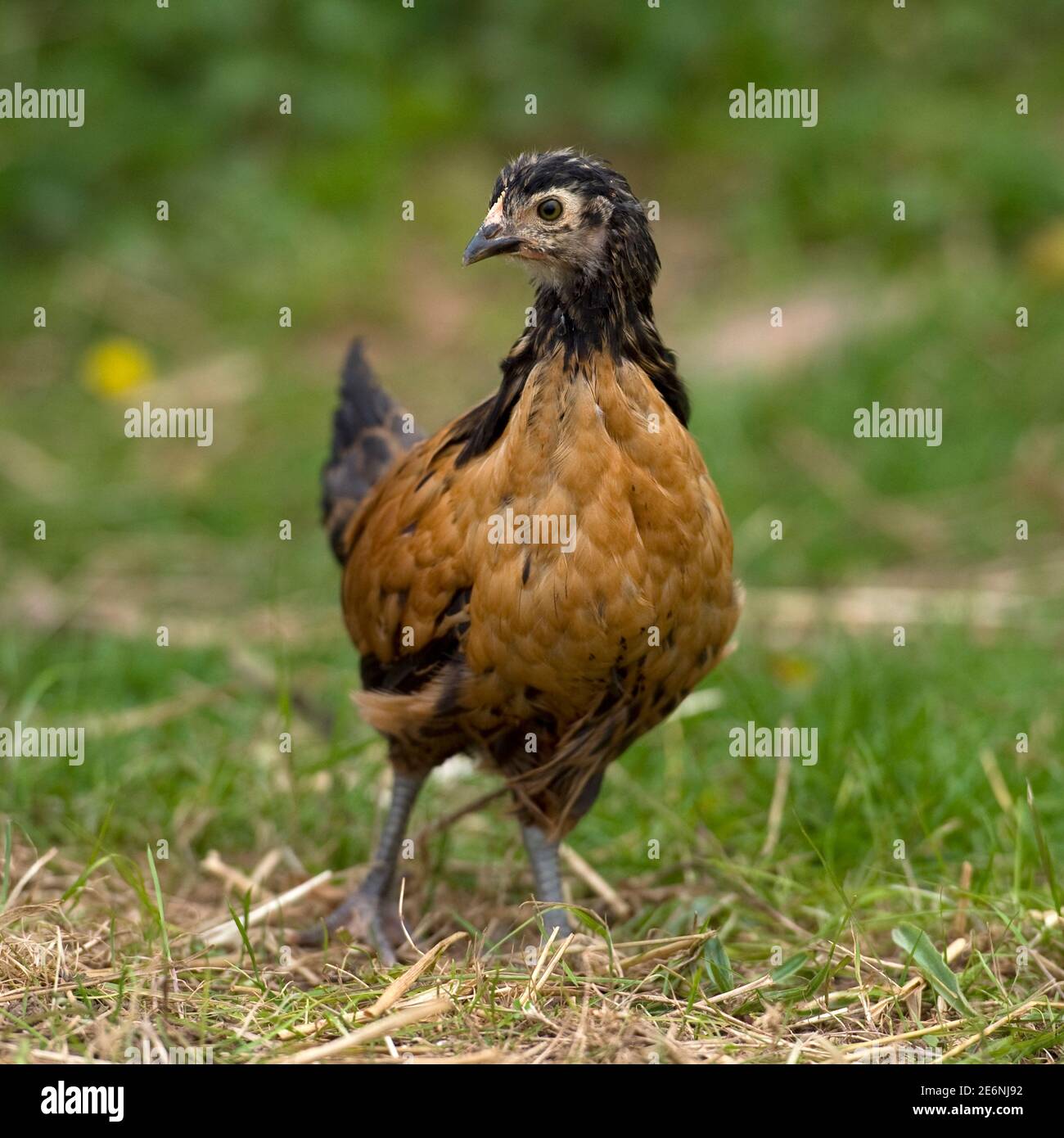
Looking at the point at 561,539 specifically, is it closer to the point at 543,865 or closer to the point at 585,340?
the point at 585,340

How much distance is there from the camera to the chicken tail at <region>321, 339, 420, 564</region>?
4.35m

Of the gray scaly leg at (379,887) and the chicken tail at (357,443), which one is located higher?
the chicken tail at (357,443)

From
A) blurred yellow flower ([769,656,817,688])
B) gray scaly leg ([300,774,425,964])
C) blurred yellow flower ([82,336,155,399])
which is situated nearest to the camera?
gray scaly leg ([300,774,425,964])

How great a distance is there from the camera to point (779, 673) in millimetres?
5434

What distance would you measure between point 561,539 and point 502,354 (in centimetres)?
559

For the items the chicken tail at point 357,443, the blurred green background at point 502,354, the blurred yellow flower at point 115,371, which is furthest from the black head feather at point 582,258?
the blurred yellow flower at point 115,371

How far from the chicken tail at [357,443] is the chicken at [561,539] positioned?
25.6 inches

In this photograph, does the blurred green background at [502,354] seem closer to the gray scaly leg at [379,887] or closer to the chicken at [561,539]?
the gray scaly leg at [379,887]

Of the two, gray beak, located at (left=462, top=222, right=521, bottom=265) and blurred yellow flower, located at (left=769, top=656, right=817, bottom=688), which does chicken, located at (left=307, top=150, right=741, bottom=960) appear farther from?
blurred yellow flower, located at (left=769, top=656, right=817, bottom=688)

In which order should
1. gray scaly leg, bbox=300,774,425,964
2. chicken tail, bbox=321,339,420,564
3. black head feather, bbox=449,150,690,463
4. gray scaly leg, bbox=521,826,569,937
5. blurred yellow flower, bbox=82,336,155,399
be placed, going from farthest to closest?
blurred yellow flower, bbox=82,336,155,399
chicken tail, bbox=321,339,420,564
gray scaly leg, bbox=300,774,425,964
gray scaly leg, bbox=521,826,569,937
black head feather, bbox=449,150,690,463

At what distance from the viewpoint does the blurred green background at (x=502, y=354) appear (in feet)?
14.7

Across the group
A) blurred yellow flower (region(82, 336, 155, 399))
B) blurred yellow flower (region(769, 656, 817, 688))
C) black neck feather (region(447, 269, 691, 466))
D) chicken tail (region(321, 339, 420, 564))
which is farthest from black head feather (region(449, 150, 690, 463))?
blurred yellow flower (region(82, 336, 155, 399))

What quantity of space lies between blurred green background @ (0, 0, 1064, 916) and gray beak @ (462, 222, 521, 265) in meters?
1.80

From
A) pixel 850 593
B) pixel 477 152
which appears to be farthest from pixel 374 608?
pixel 477 152
